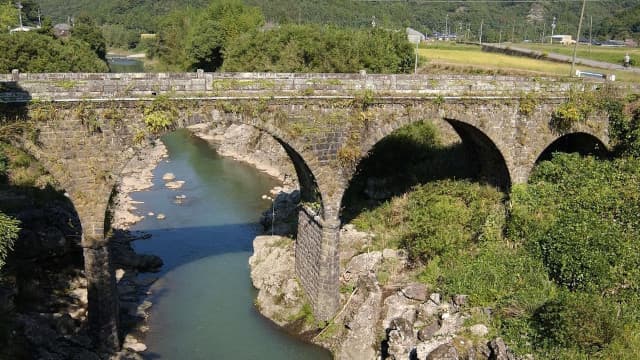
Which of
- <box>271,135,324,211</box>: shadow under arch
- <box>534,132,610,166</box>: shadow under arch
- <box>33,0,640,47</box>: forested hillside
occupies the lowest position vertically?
<box>271,135,324,211</box>: shadow under arch

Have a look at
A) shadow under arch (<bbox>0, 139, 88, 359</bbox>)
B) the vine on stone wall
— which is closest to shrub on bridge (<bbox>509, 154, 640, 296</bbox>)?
the vine on stone wall

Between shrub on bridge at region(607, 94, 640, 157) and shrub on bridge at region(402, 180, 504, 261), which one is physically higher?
shrub on bridge at region(607, 94, 640, 157)

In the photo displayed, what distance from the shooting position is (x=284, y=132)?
53.8 ft

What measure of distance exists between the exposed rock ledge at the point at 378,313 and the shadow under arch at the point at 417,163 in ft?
9.06

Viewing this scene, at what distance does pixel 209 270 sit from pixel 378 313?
8.02 meters

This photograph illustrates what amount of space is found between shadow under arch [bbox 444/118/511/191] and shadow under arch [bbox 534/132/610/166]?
5.68ft

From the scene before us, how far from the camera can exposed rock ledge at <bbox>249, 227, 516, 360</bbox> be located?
14.6 m

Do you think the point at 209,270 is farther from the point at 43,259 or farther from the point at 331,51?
the point at 331,51

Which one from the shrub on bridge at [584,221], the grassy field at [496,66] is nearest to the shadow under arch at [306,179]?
the shrub on bridge at [584,221]

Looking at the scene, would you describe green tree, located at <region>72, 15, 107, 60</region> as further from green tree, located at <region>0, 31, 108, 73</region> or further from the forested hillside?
the forested hillside

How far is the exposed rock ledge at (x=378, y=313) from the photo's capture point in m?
14.6

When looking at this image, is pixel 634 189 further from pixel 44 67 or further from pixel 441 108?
pixel 44 67

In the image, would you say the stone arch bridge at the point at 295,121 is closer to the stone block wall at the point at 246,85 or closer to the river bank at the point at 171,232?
the stone block wall at the point at 246,85

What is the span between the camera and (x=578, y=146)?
21859 mm
